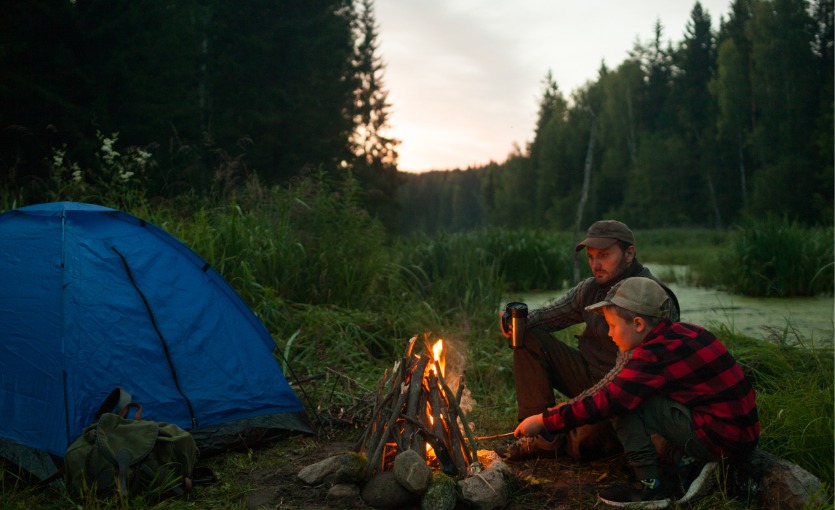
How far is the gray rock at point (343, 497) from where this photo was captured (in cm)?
283

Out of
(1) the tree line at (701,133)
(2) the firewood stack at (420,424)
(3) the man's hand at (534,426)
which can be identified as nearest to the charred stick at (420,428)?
(2) the firewood stack at (420,424)

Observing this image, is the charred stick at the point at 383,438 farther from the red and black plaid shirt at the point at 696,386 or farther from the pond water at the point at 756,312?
the pond water at the point at 756,312

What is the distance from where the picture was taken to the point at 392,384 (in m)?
3.26

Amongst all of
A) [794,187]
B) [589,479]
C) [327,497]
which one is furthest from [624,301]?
[794,187]

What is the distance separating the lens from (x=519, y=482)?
3.07 metres

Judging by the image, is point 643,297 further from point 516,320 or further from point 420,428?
point 420,428

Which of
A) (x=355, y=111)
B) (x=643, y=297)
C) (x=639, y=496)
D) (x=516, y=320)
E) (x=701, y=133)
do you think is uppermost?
(x=701, y=133)

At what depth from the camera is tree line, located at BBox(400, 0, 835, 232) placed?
27.3 metres

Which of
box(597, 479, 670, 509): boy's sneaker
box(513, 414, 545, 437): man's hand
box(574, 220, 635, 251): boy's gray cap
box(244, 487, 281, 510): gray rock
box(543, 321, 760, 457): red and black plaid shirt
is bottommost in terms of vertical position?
box(244, 487, 281, 510): gray rock

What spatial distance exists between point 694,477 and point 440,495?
105cm

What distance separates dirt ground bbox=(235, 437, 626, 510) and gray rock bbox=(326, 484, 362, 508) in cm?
2

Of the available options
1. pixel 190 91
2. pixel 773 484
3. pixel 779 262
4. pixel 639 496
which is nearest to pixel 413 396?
pixel 639 496

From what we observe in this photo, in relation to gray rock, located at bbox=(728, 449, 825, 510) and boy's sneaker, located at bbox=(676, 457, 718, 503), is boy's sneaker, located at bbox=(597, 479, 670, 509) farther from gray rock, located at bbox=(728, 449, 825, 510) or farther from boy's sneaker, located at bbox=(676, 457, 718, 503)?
gray rock, located at bbox=(728, 449, 825, 510)

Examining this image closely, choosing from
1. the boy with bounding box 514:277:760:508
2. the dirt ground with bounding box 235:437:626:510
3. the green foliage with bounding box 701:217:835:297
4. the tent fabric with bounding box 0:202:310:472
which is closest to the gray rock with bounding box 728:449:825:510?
the boy with bounding box 514:277:760:508
